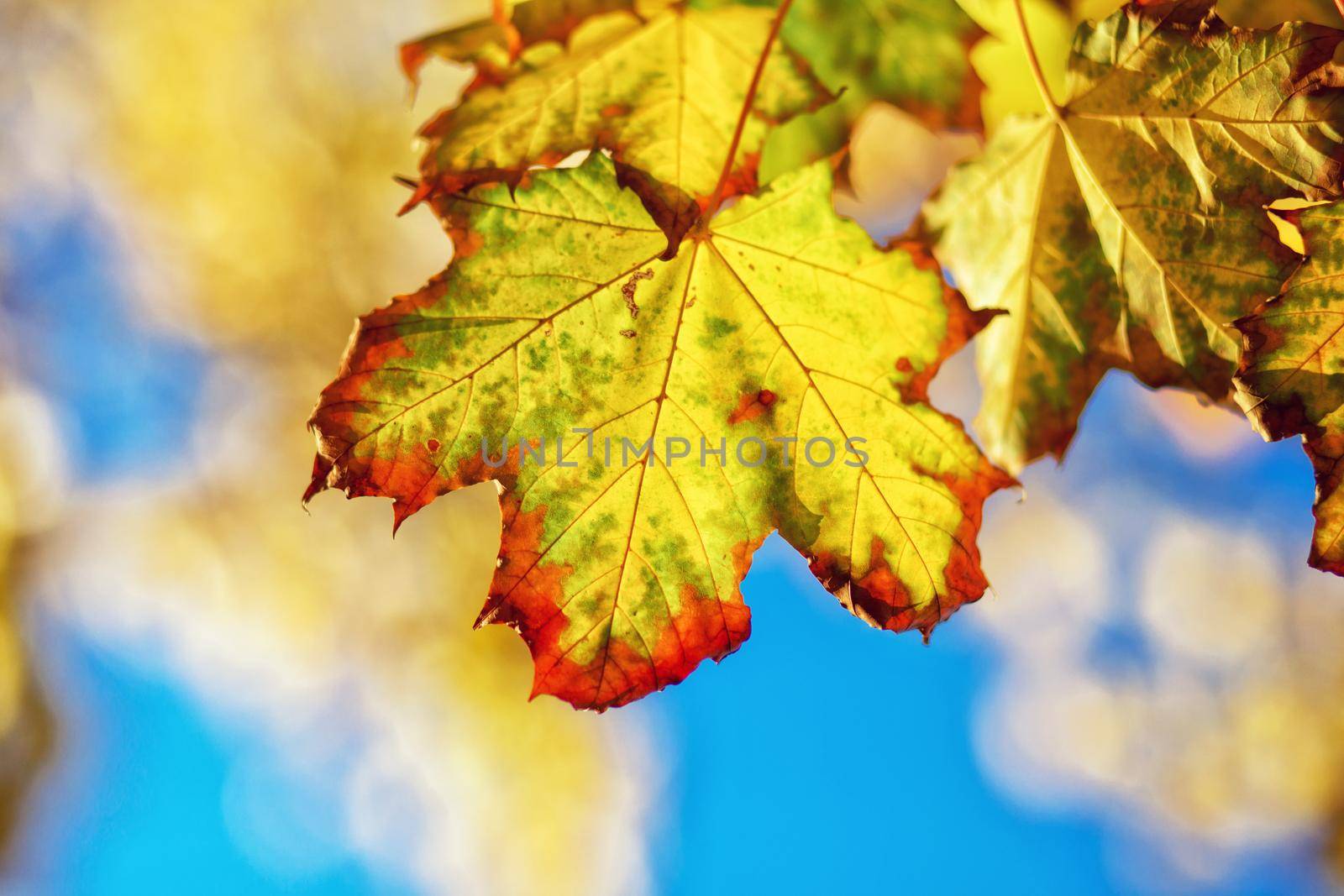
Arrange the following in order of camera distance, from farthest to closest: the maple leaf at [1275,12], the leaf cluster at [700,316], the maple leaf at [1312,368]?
1. the maple leaf at [1275,12]
2. the leaf cluster at [700,316]
3. the maple leaf at [1312,368]

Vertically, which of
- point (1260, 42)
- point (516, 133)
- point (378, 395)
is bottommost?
point (378, 395)

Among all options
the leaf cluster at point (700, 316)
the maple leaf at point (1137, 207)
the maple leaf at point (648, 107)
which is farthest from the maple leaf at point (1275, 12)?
the maple leaf at point (648, 107)

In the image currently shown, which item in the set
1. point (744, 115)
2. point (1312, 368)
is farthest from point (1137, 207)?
point (744, 115)

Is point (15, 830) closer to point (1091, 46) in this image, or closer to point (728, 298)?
point (728, 298)

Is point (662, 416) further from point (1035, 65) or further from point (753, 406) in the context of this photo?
point (1035, 65)

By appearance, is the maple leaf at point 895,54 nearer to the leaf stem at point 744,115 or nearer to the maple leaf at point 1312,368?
the leaf stem at point 744,115

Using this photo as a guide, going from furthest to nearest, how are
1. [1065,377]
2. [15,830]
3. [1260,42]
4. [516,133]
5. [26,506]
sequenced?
1. [15,830]
2. [26,506]
3. [1065,377]
4. [516,133]
5. [1260,42]

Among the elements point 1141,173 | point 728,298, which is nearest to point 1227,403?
point 1141,173
